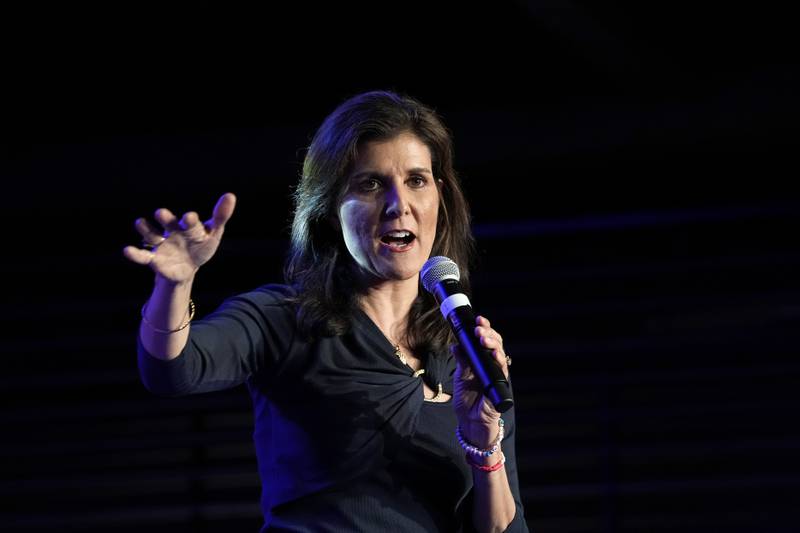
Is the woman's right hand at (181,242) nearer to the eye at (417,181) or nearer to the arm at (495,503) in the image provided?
the eye at (417,181)

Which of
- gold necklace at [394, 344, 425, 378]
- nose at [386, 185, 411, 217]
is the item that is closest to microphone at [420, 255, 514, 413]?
nose at [386, 185, 411, 217]

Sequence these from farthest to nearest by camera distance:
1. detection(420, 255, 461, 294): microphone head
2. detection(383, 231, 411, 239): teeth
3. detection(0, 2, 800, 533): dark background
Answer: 1. detection(0, 2, 800, 533): dark background
2. detection(383, 231, 411, 239): teeth
3. detection(420, 255, 461, 294): microphone head

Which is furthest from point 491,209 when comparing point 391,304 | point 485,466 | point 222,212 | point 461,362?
point 222,212

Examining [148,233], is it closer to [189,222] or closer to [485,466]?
[189,222]

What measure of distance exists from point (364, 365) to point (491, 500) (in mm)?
347

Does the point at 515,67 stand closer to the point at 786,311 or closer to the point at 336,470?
the point at 786,311

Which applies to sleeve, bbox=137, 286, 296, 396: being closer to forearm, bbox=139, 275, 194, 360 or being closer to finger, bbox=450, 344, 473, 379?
forearm, bbox=139, 275, 194, 360

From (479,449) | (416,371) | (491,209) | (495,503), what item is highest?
(491,209)

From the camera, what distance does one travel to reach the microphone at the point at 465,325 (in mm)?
1220

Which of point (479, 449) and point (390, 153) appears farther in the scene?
point (390, 153)

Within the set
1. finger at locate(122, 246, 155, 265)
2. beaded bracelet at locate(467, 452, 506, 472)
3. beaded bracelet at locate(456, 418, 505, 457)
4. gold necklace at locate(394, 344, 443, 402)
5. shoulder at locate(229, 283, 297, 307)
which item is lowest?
beaded bracelet at locate(467, 452, 506, 472)

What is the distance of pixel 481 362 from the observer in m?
1.28

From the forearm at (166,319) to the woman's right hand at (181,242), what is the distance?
2 centimetres

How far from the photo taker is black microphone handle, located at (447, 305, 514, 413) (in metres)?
1.21
